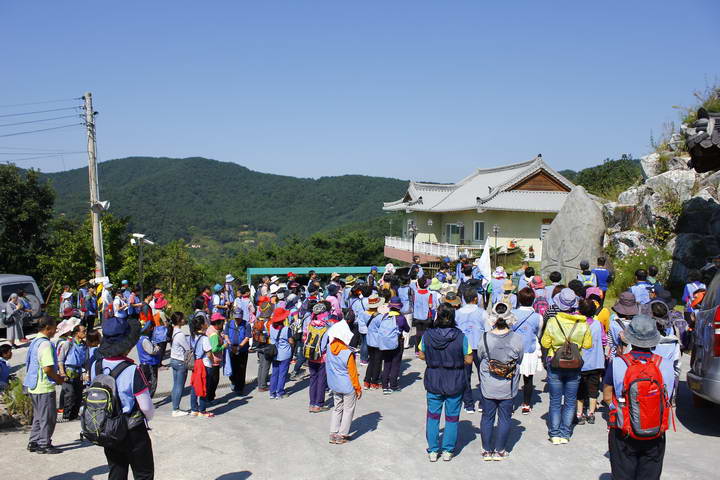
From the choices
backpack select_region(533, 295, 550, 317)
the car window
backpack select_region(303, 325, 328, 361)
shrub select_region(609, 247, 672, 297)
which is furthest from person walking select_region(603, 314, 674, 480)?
the car window

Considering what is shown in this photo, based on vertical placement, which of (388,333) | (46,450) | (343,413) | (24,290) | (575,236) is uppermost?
(575,236)

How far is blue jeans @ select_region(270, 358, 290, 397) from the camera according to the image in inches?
343

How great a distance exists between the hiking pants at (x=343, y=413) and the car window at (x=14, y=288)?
41.0 feet

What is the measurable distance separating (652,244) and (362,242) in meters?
43.2

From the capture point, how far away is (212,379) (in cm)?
829

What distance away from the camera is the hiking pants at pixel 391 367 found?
28.2 feet

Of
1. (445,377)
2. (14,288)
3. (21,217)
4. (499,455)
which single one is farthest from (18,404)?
(21,217)

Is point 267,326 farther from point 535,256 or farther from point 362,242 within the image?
point 362,242

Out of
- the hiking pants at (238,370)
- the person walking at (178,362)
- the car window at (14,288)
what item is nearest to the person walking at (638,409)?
the person walking at (178,362)

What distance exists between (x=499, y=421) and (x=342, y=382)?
184 centimetres

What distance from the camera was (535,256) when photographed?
3319 centimetres

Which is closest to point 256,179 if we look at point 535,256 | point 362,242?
point 362,242

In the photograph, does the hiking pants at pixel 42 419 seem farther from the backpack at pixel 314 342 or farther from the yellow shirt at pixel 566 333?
the yellow shirt at pixel 566 333

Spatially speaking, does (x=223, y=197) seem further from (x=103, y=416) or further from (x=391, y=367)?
(x=103, y=416)
